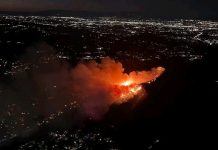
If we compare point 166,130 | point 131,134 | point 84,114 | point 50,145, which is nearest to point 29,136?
point 50,145

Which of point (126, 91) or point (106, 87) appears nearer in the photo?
point (126, 91)

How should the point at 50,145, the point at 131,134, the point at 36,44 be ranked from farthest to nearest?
the point at 36,44 < the point at 131,134 < the point at 50,145

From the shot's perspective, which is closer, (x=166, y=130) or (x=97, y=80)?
(x=166, y=130)

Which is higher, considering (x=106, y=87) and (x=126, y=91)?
(x=126, y=91)

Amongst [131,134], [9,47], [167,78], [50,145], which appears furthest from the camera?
[9,47]

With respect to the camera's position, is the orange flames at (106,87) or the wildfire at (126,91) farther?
the wildfire at (126,91)

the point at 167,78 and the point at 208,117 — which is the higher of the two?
the point at 167,78

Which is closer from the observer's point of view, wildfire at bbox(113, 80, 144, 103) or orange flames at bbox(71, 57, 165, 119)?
orange flames at bbox(71, 57, 165, 119)

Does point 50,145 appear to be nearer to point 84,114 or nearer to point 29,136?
point 29,136
